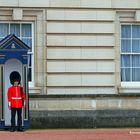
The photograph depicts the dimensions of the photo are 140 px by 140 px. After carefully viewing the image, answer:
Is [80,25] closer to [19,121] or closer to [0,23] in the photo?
[0,23]

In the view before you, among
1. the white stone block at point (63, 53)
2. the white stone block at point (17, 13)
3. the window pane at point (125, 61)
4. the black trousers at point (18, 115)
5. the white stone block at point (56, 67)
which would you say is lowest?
the black trousers at point (18, 115)

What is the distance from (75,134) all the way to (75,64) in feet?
11.1

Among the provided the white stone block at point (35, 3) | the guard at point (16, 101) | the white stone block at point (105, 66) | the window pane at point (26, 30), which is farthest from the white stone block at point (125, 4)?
the guard at point (16, 101)

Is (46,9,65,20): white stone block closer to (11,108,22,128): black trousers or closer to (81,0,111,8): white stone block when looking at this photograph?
(81,0,111,8): white stone block

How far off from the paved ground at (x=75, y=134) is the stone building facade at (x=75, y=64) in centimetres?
92

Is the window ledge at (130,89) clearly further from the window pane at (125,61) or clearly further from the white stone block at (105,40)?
the white stone block at (105,40)

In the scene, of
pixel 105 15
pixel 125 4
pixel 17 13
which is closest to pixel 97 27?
pixel 105 15

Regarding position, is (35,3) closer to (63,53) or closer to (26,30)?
(26,30)

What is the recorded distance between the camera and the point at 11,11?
2217 cm

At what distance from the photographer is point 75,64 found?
2233 centimetres

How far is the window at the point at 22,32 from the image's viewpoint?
22.4 m

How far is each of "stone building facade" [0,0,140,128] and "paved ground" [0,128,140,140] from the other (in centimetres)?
92

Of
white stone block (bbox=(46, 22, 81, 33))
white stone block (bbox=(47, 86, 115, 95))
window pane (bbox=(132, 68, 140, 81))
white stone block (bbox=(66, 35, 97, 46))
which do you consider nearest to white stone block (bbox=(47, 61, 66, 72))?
white stone block (bbox=(47, 86, 115, 95))

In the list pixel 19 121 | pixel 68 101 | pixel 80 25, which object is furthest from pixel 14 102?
pixel 80 25
